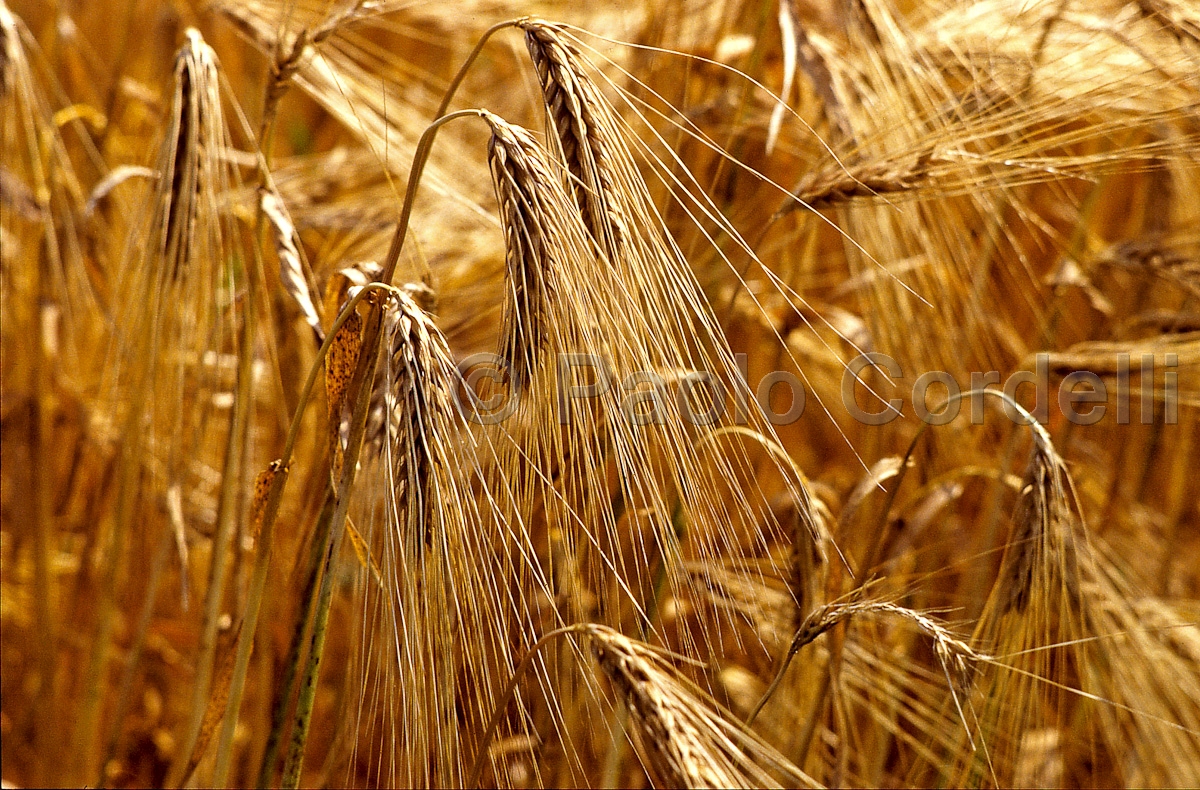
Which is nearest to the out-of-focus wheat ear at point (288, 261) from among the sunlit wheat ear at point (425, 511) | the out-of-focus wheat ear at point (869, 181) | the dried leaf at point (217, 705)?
the sunlit wheat ear at point (425, 511)

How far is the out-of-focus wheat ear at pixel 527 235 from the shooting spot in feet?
1.57

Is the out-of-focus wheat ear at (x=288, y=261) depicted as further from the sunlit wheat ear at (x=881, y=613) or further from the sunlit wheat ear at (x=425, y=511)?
the sunlit wheat ear at (x=881, y=613)

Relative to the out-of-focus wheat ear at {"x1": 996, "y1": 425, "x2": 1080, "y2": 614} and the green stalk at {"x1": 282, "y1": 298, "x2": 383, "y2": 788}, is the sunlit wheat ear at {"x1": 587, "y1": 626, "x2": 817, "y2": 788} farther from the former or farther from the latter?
the out-of-focus wheat ear at {"x1": 996, "y1": 425, "x2": 1080, "y2": 614}

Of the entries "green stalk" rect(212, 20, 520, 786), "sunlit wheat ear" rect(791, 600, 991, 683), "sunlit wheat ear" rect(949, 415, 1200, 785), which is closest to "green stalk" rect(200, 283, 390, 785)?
"green stalk" rect(212, 20, 520, 786)

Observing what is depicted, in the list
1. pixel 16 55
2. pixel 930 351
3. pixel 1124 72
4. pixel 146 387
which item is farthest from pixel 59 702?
pixel 1124 72

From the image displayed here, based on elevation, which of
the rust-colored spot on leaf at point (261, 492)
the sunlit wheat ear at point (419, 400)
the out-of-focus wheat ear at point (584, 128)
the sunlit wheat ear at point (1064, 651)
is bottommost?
the sunlit wheat ear at point (1064, 651)

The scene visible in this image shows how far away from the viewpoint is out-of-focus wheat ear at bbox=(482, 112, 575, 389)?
18.8 inches

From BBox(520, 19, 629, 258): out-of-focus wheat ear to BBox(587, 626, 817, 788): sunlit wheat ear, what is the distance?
0.21 m

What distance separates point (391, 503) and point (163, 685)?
101cm

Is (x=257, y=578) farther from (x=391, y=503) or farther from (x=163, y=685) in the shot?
(x=163, y=685)

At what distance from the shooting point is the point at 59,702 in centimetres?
106

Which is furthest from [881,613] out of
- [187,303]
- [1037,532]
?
[187,303]

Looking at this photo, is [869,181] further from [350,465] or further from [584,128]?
[350,465]

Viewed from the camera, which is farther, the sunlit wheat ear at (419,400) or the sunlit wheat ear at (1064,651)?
the sunlit wheat ear at (1064,651)
